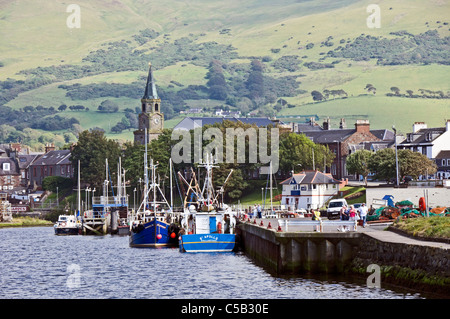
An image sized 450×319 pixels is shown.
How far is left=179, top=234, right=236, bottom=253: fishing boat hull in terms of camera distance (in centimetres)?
8362

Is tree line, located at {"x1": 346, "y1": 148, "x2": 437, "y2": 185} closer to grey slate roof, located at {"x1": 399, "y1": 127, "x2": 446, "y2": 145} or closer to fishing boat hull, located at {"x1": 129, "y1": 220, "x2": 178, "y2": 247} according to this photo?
grey slate roof, located at {"x1": 399, "y1": 127, "x2": 446, "y2": 145}

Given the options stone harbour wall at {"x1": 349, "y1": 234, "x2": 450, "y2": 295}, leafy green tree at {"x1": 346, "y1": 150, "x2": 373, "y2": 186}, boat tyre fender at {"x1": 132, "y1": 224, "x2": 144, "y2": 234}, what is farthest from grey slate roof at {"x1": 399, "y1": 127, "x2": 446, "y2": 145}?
stone harbour wall at {"x1": 349, "y1": 234, "x2": 450, "y2": 295}

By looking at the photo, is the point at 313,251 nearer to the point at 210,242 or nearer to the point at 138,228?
the point at 210,242

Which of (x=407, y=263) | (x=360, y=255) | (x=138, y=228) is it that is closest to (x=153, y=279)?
(x=360, y=255)

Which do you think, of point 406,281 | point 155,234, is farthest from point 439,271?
point 155,234

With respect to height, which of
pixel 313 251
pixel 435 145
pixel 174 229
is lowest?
pixel 313 251

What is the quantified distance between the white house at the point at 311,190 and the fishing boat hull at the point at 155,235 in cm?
5228

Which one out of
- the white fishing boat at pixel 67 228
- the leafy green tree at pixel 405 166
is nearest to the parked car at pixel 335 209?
the leafy green tree at pixel 405 166

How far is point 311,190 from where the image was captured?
149 meters

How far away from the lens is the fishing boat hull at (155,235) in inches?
3812

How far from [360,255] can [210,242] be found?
95.6 ft

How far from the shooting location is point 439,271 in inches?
1778

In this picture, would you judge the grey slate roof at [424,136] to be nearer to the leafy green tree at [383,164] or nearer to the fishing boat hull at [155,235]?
the leafy green tree at [383,164]
